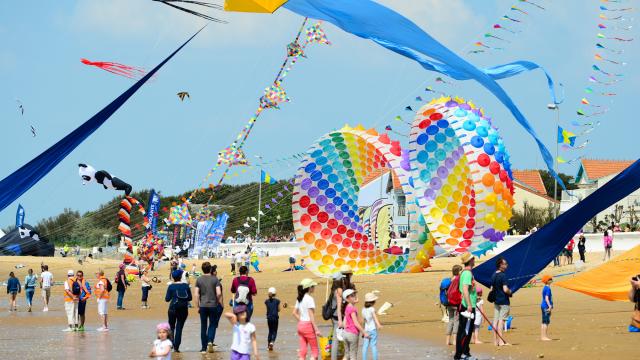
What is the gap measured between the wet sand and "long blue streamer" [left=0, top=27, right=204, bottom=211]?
144 inches

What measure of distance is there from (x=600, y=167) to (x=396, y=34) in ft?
170

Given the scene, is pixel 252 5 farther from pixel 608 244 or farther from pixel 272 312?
pixel 608 244

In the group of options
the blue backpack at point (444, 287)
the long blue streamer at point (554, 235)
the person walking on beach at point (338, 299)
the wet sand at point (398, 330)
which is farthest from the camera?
the long blue streamer at point (554, 235)

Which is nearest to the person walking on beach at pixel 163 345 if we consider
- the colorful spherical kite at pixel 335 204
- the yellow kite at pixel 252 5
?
the yellow kite at pixel 252 5

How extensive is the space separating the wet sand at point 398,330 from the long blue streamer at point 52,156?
3656mm

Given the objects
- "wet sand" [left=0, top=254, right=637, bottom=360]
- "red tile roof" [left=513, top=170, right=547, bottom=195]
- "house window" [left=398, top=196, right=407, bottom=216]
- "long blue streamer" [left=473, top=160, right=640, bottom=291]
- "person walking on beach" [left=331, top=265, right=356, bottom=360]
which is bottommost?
"wet sand" [left=0, top=254, right=637, bottom=360]

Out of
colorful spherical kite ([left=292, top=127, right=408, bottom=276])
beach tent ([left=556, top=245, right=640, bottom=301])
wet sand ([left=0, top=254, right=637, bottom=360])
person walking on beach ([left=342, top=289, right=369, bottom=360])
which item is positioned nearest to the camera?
person walking on beach ([left=342, top=289, right=369, bottom=360])

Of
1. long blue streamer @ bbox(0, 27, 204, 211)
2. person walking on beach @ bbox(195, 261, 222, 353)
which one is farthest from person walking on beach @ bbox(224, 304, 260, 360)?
person walking on beach @ bbox(195, 261, 222, 353)

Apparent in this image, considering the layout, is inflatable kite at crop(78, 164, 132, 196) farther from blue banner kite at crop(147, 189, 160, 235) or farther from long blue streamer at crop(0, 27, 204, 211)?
long blue streamer at crop(0, 27, 204, 211)

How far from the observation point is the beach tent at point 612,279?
18078 mm

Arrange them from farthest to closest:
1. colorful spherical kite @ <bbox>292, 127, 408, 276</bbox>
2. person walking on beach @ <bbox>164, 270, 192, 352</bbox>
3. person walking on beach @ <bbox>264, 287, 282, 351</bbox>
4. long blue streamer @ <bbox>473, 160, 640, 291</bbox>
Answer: colorful spherical kite @ <bbox>292, 127, 408, 276</bbox> → long blue streamer @ <bbox>473, 160, 640, 291</bbox> → person walking on beach @ <bbox>264, 287, 282, 351</bbox> → person walking on beach @ <bbox>164, 270, 192, 352</bbox>

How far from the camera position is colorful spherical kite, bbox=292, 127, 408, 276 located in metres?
25.9

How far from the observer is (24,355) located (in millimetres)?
15211

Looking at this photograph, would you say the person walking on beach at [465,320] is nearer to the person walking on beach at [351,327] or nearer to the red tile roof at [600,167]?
the person walking on beach at [351,327]
